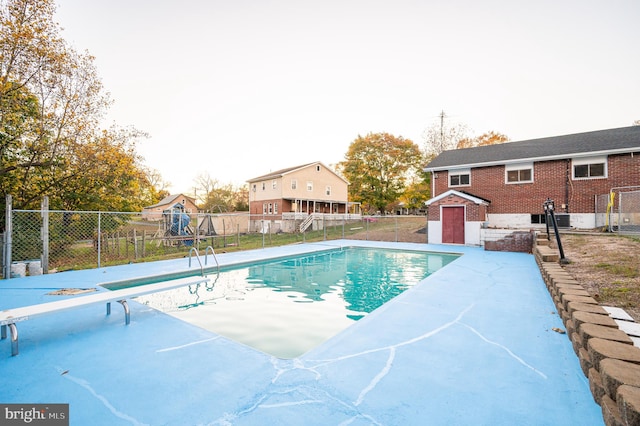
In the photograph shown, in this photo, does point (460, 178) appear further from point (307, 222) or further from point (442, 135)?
point (442, 135)

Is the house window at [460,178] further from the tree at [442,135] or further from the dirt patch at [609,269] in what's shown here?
the tree at [442,135]

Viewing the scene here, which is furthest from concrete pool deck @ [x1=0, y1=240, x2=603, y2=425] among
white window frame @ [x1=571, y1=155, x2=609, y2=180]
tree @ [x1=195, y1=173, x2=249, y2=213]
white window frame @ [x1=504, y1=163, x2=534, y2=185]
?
tree @ [x1=195, y1=173, x2=249, y2=213]

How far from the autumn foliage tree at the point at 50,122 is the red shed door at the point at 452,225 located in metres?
18.3

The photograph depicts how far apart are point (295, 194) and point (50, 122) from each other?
23.5m

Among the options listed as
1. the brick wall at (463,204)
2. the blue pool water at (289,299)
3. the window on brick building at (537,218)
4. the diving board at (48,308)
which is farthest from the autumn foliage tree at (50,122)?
the window on brick building at (537,218)

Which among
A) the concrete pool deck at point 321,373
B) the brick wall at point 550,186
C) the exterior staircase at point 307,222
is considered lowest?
the concrete pool deck at point 321,373

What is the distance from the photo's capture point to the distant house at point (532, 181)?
1545 cm

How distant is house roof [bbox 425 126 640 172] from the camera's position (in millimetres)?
15430

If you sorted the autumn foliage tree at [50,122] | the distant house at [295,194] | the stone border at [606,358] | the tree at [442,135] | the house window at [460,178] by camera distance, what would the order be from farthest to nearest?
the tree at [442,135], the distant house at [295,194], the house window at [460,178], the autumn foliage tree at [50,122], the stone border at [606,358]

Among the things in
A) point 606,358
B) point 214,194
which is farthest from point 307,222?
point 214,194

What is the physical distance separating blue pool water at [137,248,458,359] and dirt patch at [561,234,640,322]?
401cm

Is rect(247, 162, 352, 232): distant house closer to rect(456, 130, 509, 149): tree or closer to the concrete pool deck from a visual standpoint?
rect(456, 130, 509, 149): tree

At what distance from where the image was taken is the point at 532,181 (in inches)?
687

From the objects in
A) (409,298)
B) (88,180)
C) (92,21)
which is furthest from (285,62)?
(409,298)
